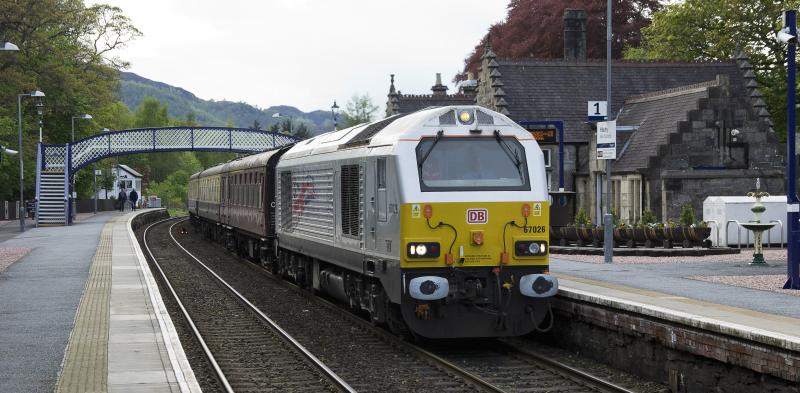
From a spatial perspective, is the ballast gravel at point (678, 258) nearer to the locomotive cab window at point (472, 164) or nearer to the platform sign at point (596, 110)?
the platform sign at point (596, 110)

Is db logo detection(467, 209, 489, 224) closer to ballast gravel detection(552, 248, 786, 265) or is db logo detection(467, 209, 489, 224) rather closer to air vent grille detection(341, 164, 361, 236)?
air vent grille detection(341, 164, 361, 236)

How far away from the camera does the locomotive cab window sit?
49.1 feet

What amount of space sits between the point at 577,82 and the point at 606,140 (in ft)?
63.9

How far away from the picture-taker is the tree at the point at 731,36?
161ft

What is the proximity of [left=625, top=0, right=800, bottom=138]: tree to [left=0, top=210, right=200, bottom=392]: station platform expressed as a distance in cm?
3058

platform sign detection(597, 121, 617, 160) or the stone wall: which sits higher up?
platform sign detection(597, 121, 617, 160)

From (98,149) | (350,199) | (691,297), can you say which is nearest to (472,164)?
(350,199)

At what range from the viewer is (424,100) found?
198 feet

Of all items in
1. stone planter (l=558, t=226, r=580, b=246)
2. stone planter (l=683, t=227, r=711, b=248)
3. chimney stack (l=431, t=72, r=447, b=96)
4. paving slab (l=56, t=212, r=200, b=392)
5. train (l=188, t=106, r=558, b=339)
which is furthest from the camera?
chimney stack (l=431, t=72, r=447, b=96)

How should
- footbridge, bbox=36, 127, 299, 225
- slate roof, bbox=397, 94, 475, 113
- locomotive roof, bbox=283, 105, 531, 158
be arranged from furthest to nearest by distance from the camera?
footbridge, bbox=36, 127, 299, 225, slate roof, bbox=397, 94, 475, 113, locomotive roof, bbox=283, 105, 531, 158

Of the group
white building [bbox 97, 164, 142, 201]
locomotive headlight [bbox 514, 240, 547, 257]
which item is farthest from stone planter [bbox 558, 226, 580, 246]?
white building [bbox 97, 164, 142, 201]

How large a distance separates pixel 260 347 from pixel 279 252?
31.9 feet

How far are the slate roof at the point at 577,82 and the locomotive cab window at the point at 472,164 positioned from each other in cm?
2822

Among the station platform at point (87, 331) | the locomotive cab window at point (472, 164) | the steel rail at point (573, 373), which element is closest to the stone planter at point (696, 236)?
the station platform at point (87, 331)
